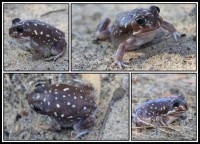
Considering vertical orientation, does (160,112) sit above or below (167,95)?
below

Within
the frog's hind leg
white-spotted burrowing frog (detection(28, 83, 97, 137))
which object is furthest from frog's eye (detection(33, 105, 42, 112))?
the frog's hind leg

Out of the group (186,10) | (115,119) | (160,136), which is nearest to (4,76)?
(115,119)

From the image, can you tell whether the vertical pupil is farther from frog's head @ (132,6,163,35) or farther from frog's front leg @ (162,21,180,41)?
frog's front leg @ (162,21,180,41)

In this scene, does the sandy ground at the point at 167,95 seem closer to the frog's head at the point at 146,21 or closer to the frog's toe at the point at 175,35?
the frog's toe at the point at 175,35

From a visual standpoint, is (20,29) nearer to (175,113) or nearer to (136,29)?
(136,29)

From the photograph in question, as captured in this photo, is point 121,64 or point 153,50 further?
point 153,50

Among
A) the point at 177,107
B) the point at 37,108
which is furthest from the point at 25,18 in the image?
the point at 177,107

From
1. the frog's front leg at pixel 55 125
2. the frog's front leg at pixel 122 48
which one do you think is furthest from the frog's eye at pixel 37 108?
the frog's front leg at pixel 122 48
